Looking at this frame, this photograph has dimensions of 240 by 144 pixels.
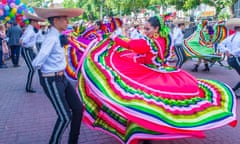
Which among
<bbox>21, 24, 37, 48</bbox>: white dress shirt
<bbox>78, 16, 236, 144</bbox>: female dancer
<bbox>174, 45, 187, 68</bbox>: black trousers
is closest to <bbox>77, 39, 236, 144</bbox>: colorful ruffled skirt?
<bbox>78, 16, 236, 144</bbox>: female dancer

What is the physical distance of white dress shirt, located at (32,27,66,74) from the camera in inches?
127

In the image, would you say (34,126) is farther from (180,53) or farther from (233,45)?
(180,53)

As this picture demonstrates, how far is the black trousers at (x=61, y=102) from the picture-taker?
3.36 meters

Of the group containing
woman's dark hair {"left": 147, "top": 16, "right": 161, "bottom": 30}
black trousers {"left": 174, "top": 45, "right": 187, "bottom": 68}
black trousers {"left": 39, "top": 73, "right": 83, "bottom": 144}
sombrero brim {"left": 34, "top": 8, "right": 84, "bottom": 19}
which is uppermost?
sombrero brim {"left": 34, "top": 8, "right": 84, "bottom": 19}

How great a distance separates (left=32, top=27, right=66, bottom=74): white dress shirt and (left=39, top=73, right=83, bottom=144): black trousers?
0.12 metres

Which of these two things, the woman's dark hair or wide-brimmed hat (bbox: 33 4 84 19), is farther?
the woman's dark hair

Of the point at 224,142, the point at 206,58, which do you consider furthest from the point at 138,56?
the point at 206,58

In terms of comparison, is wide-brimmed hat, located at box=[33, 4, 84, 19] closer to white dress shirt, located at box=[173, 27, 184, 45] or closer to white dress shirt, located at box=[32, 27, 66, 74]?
white dress shirt, located at box=[32, 27, 66, 74]

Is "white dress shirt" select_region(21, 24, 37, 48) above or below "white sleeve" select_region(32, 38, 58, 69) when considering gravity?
below

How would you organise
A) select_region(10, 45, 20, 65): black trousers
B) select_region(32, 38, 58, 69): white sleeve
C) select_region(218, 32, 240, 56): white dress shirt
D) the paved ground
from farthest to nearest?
select_region(10, 45, 20, 65): black trousers
select_region(218, 32, 240, 56): white dress shirt
the paved ground
select_region(32, 38, 58, 69): white sleeve

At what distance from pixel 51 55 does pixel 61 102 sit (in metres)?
0.55

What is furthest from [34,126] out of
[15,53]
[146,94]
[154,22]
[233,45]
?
[15,53]

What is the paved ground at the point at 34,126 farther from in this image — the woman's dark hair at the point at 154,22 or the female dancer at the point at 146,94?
the woman's dark hair at the point at 154,22

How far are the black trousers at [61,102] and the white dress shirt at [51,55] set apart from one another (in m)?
0.12
